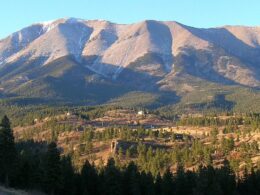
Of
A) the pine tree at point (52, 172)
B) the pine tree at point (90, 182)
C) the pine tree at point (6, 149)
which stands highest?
the pine tree at point (6, 149)

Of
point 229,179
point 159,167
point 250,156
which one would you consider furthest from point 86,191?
point 250,156

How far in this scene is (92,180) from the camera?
11738 cm

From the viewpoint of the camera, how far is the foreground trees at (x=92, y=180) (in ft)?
315

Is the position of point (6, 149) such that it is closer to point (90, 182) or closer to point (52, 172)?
point (52, 172)

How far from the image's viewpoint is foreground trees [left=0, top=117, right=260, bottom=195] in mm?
96125

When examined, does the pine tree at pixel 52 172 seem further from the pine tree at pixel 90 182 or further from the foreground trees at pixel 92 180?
the pine tree at pixel 90 182

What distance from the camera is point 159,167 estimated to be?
7303 inches

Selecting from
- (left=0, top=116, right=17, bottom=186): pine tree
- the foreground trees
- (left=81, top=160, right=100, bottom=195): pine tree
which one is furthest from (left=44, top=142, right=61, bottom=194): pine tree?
(left=81, top=160, right=100, bottom=195): pine tree

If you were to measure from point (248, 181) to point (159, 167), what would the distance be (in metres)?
58.5

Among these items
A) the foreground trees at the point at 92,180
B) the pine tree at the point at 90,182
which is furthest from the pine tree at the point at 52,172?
the pine tree at the point at 90,182

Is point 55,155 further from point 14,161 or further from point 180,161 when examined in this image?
point 180,161

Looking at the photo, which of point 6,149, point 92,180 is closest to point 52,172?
point 6,149

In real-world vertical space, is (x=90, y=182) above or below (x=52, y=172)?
below

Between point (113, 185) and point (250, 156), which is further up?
point (113, 185)
